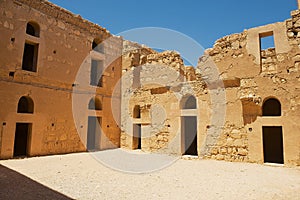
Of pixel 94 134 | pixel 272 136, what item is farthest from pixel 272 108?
pixel 94 134

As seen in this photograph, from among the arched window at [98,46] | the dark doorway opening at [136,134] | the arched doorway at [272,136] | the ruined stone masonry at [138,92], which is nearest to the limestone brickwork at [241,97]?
the ruined stone masonry at [138,92]

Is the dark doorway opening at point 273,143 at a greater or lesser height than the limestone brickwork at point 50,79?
lesser

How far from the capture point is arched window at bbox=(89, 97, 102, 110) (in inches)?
486

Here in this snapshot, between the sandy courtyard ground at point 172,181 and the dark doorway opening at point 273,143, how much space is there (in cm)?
285

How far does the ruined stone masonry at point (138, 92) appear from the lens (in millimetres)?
8070

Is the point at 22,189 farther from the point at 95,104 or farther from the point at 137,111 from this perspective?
the point at 137,111

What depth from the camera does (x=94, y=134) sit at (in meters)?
13.1

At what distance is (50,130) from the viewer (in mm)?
9961

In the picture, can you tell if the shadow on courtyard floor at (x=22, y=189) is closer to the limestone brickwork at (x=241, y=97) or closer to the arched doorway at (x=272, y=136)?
the limestone brickwork at (x=241, y=97)

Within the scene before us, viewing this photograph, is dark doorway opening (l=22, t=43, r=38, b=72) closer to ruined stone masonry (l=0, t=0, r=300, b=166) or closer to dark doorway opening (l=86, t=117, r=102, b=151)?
ruined stone masonry (l=0, t=0, r=300, b=166)

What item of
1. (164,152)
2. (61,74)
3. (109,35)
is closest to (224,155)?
(164,152)

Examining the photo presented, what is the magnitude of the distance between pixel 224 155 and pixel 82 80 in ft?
24.8

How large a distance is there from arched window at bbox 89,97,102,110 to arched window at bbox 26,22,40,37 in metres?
4.16

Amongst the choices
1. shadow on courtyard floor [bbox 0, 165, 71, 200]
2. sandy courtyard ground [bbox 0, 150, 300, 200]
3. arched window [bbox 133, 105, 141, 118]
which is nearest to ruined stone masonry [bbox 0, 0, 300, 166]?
arched window [bbox 133, 105, 141, 118]
